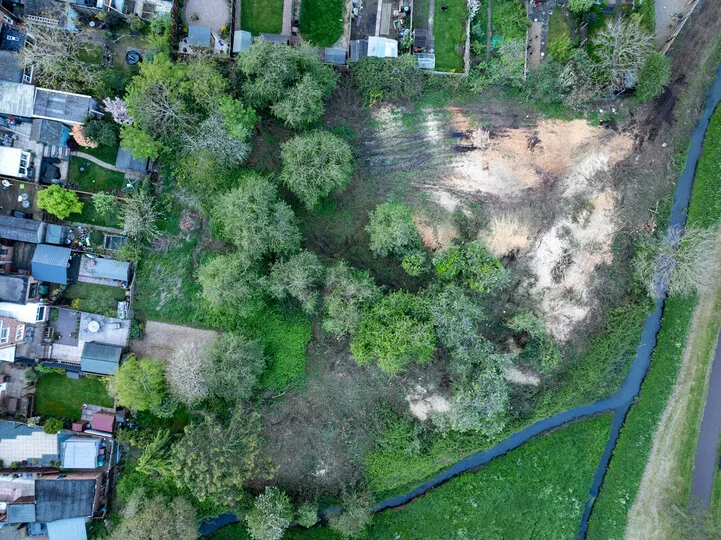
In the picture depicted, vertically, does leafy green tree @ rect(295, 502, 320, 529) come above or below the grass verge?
below

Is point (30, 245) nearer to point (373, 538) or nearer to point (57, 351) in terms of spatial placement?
point (57, 351)

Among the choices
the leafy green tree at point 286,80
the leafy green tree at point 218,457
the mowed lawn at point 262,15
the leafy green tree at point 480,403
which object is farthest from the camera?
the mowed lawn at point 262,15

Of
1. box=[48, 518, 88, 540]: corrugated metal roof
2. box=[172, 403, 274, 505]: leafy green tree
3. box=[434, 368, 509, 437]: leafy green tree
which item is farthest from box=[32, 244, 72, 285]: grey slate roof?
box=[434, 368, 509, 437]: leafy green tree

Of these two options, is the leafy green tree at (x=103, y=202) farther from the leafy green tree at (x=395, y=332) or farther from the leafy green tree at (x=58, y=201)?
the leafy green tree at (x=395, y=332)

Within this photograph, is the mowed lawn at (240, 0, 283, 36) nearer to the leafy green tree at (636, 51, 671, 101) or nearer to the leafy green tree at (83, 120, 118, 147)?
the leafy green tree at (83, 120, 118, 147)

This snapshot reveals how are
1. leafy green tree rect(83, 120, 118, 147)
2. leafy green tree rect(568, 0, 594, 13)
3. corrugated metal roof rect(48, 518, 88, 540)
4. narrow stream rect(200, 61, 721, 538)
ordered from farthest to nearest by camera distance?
narrow stream rect(200, 61, 721, 538) < leafy green tree rect(568, 0, 594, 13) < corrugated metal roof rect(48, 518, 88, 540) < leafy green tree rect(83, 120, 118, 147)

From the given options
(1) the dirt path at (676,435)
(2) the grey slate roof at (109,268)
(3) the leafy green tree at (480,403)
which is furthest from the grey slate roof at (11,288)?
(1) the dirt path at (676,435)

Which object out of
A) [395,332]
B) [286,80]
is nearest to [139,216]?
[286,80]
